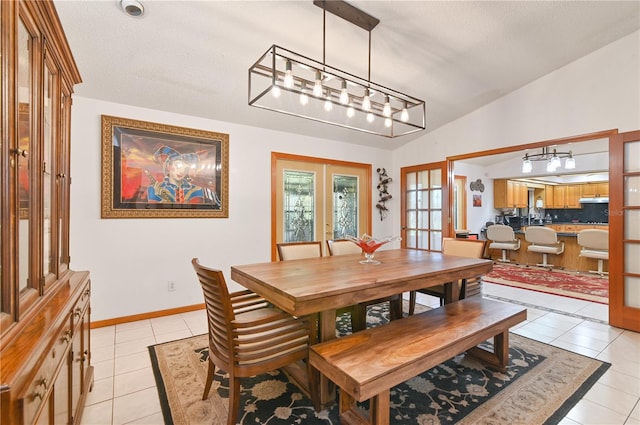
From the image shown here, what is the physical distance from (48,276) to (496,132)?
478cm

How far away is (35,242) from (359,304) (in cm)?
202

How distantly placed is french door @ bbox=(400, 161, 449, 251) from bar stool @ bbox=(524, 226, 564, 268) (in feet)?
8.51

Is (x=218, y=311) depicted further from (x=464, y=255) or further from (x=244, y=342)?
(x=464, y=255)

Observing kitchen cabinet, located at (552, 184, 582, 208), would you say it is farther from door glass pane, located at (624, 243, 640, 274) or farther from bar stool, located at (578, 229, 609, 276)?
door glass pane, located at (624, 243, 640, 274)

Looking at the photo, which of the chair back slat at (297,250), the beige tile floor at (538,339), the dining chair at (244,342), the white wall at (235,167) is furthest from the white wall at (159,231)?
the dining chair at (244,342)

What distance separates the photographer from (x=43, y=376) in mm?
983

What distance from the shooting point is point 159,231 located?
3.38 metres

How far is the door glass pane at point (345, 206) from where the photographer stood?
4891mm

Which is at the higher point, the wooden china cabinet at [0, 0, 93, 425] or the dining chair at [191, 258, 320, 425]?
the wooden china cabinet at [0, 0, 93, 425]

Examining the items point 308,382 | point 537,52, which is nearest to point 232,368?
point 308,382

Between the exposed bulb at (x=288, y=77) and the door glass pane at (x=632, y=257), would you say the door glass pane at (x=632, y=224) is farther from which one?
the exposed bulb at (x=288, y=77)

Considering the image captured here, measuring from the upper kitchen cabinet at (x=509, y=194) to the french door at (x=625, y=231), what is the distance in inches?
197

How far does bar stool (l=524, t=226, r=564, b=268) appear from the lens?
5773mm

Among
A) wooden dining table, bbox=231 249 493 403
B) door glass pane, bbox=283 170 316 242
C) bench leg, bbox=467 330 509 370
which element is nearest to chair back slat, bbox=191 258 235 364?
wooden dining table, bbox=231 249 493 403
